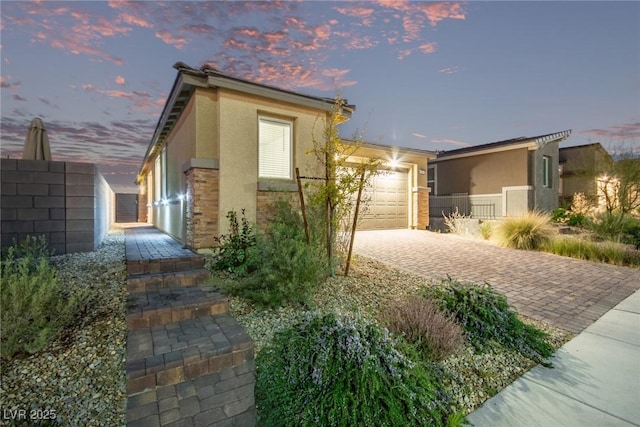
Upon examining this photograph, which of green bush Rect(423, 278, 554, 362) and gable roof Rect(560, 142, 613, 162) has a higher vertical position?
gable roof Rect(560, 142, 613, 162)

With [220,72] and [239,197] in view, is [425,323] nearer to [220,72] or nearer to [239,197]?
[239,197]

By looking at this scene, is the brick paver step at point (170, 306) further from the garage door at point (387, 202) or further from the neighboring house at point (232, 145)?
the garage door at point (387, 202)

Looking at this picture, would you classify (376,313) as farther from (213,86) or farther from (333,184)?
(213,86)

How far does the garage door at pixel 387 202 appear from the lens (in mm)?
12195

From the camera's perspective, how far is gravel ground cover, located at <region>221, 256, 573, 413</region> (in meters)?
2.50

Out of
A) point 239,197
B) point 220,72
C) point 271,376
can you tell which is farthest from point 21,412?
point 220,72

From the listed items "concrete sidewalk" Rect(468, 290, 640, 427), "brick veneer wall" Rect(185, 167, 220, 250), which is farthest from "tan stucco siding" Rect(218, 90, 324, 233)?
"concrete sidewalk" Rect(468, 290, 640, 427)

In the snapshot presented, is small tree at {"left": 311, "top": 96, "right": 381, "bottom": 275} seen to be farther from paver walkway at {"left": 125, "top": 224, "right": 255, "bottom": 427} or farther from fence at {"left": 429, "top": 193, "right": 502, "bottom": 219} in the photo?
fence at {"left": 429, "top": 193, "right": 502, "bottom": 219}

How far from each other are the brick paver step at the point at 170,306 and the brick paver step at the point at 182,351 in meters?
0.09

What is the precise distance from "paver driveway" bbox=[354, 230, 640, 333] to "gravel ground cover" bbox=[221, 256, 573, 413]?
28.4 inches

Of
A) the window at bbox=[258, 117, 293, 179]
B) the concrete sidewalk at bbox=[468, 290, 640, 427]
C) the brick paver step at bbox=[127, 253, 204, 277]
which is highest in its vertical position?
the window at bbox=[258, 117, 293, 179]

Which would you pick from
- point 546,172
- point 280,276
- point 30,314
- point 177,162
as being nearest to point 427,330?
point 280,276

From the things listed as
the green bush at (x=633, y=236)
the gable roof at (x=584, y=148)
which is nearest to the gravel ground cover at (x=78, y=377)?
the green bush at (x=633, y=236)

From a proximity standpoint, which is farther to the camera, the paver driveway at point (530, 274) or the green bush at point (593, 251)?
the green bush at point (593, 251)
